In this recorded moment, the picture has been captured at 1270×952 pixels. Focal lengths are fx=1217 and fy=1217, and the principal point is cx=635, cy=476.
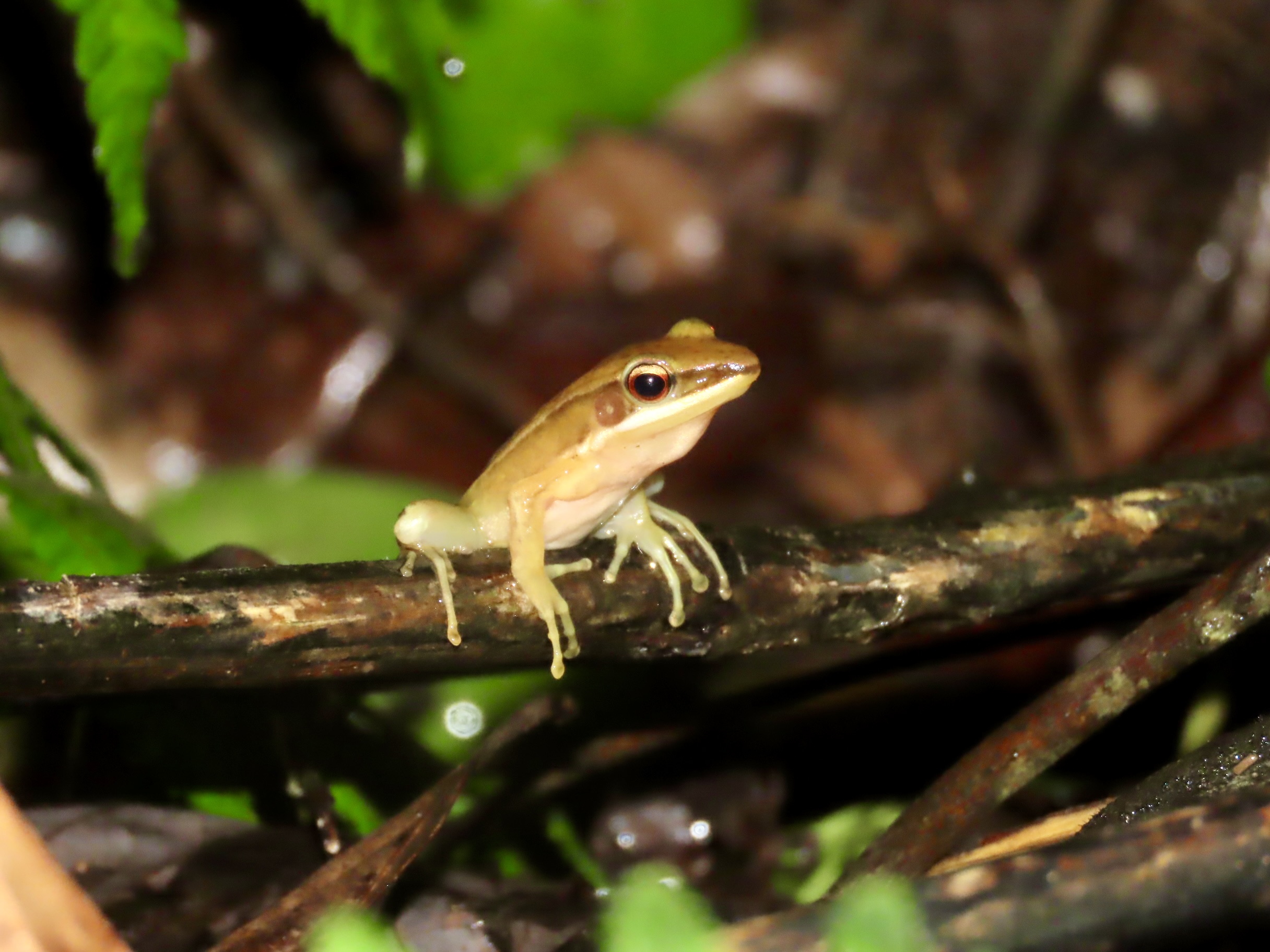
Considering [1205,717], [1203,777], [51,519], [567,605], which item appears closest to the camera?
[1203,777]

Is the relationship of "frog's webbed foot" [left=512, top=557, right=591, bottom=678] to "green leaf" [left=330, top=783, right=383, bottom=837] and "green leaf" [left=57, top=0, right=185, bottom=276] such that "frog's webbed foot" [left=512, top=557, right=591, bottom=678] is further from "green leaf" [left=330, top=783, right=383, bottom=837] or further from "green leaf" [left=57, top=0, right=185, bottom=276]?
"green leaf" [left=57, top=0, right=185, bottom=276]

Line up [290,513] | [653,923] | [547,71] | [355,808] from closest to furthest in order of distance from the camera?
[653,923], [355,808], [290,513], [547,71]

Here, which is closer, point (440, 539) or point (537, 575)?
point (537, 575)

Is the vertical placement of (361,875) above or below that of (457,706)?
below

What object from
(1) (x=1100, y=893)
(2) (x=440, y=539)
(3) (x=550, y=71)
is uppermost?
(3) (x=550, y=71)

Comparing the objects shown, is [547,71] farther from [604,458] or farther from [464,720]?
[464,720]

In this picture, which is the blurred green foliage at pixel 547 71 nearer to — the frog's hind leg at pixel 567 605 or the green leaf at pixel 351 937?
the frog's hind leg at pixel 567 605

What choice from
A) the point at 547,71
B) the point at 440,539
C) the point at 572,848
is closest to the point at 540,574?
the point at 440,539
